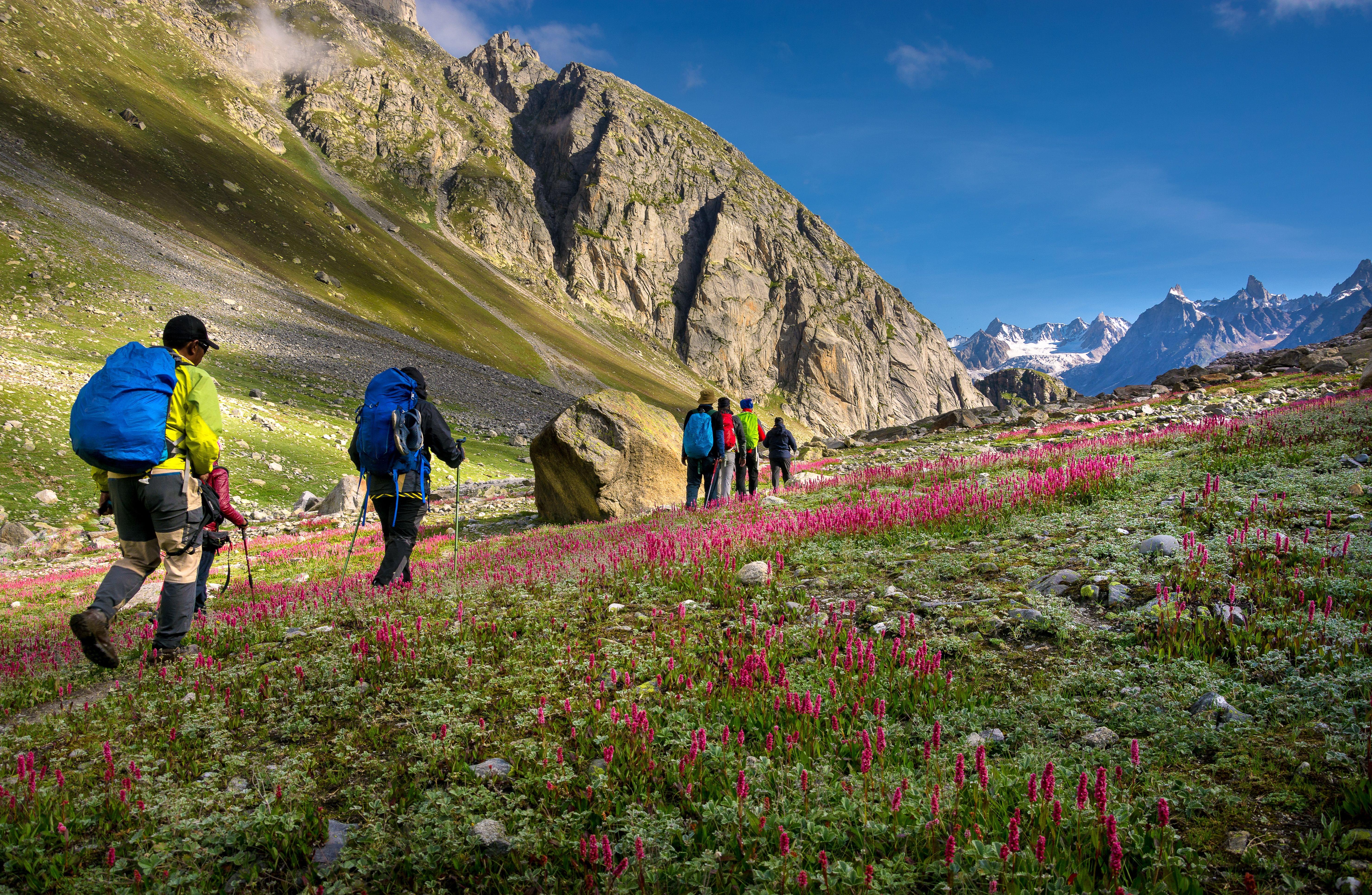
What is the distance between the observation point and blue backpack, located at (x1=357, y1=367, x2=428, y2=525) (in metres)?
9.19

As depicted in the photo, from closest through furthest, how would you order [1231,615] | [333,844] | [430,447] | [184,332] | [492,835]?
[492,835]
[333,844]
[1231,615]
[184,332]
[430,447]

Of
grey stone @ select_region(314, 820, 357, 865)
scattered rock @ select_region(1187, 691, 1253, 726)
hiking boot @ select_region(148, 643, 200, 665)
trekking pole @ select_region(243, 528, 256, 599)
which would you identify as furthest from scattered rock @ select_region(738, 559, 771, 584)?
trekking pole @ select_region(243, 528, 256, 599)

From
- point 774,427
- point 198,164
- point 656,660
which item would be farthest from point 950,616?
point 198,164

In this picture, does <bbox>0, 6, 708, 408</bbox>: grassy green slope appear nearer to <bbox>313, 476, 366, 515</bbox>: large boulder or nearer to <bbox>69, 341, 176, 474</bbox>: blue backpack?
<bbox>313, 476, 366, 515</bbox>: large boulder

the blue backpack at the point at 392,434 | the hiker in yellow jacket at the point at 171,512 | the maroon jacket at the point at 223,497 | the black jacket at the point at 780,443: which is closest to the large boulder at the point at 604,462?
the black jacket at the point at 780,443

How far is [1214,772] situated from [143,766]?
6090 millimetres

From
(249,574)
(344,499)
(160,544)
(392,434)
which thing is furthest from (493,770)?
(344,499)

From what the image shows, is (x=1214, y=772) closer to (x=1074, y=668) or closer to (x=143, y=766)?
(x=1074, y=668)

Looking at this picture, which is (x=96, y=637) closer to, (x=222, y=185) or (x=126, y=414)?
(x=126, y=414)

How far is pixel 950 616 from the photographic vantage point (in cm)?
A: 519

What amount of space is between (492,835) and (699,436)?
41.6ft

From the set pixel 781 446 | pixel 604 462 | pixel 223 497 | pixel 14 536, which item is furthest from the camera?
pixel 781 446

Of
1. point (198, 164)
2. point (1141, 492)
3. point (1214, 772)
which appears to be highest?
point (198, 164)

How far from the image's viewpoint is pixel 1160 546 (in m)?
5.84
